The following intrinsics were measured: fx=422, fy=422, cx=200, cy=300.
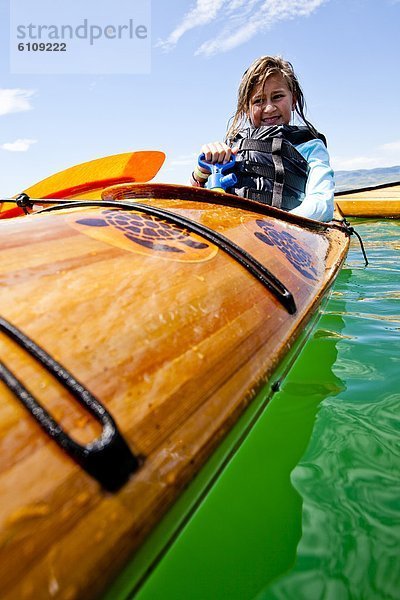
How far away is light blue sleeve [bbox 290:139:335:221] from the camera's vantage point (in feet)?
8.38

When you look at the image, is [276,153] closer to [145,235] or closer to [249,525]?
[145,235]

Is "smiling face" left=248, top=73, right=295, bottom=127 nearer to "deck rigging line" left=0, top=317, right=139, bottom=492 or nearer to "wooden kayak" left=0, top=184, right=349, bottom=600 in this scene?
"wooden kayak" left=0, top=184, right=349, bottom=600

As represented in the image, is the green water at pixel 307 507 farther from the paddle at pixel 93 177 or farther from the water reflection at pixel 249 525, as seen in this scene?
the paddle at pixel 93 177

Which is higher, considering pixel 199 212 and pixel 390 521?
pixel 199 212

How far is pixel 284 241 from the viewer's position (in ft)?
5.94

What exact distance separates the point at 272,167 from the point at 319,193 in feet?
1.27

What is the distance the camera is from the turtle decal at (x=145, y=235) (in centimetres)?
107

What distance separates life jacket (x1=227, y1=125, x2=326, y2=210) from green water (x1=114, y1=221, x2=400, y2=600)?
1656mm

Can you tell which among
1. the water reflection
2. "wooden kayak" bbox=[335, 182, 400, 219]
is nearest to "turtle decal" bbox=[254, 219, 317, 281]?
the water reflection

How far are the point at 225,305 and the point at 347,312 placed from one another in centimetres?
149

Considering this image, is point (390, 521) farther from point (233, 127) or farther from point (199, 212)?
point (233, 127)

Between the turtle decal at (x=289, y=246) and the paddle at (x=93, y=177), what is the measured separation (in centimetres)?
276

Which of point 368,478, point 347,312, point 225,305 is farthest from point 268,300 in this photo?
point 347,312

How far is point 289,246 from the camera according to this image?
181 centimetres
